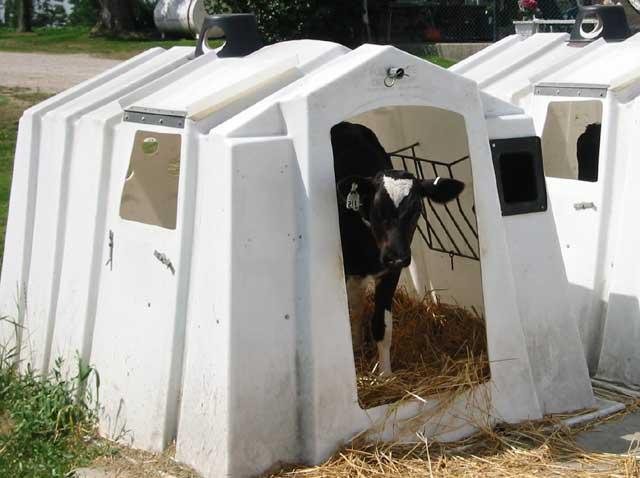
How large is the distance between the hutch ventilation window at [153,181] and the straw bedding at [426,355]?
1.42 m

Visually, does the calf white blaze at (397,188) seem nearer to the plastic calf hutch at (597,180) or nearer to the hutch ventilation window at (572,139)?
the plastic calf hutch at (597,180)

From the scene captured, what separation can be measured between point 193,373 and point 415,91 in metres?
1.83

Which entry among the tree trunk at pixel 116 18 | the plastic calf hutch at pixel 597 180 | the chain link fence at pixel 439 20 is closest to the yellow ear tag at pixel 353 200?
the plastic calf hutch at pixel 597 180

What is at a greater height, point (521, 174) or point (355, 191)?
point (521, 174)

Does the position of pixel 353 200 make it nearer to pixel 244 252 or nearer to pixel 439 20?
pixel 244 252

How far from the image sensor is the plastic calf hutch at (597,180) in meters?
7.10

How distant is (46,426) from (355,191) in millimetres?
2024

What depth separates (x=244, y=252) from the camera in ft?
17.4

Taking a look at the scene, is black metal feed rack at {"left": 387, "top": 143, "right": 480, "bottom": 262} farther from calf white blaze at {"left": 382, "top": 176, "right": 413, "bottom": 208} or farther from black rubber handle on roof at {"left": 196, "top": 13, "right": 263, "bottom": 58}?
black rubber handle on roof at {"left": 196, "top": 13, "right": 263, "bottom": 58}

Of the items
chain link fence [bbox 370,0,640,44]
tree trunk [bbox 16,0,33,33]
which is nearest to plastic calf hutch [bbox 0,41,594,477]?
chain link fence [bbox 370,0,640,44]

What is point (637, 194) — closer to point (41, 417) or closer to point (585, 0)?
point (41, 417)

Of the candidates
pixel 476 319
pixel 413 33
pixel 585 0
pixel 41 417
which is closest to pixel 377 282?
pixel 476 319

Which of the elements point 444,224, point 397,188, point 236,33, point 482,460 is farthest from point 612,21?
point 482,460

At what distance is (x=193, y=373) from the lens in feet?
17.9
